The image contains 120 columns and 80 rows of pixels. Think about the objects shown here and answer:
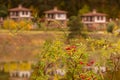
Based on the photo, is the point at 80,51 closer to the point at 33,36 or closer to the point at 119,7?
the point at 33,36

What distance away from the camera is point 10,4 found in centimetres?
7619

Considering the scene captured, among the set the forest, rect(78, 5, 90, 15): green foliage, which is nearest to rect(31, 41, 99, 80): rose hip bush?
the forest

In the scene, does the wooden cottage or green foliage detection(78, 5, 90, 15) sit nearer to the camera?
the wooden cottage

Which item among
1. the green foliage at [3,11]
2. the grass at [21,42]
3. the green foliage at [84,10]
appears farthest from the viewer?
the green foliage at [84,10]

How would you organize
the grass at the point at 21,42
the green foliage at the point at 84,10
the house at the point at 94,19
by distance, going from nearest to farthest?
the grass at the point at 21,42 < the house at the point at 94,19 < the green foliage at the point at 84,10

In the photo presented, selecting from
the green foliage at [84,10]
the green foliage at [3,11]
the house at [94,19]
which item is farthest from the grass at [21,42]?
the green foliage at [84,10]

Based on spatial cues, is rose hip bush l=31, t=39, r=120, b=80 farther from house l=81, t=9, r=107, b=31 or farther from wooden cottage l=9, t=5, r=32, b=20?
wooden cottage l=9, t=5, r=32, b=20

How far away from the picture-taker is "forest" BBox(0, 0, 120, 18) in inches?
2906

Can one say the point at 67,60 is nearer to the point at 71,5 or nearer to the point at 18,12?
the point at 18,12

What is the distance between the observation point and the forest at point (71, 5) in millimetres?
73812

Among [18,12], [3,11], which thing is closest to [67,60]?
[3,11]

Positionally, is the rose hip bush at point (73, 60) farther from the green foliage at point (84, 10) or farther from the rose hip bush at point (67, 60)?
the green foliage at point (84, 10)

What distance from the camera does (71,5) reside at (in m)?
74.1

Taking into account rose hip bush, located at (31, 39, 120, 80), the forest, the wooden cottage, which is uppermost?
rose hip bush, located at (31, 39, 120, 80)
